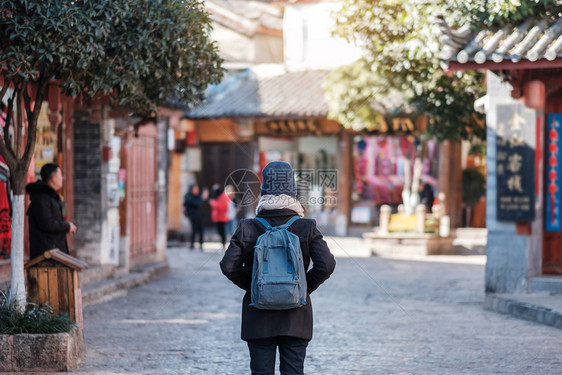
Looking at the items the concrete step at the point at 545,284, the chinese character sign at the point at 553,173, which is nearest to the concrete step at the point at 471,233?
the chinese character sign at the point at 553,173

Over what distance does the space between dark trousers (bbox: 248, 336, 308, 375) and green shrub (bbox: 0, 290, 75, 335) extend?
9.60 ft

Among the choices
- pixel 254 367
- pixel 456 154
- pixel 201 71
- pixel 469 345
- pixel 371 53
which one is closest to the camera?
pixel 254 367

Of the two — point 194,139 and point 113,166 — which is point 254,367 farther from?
point 194,139

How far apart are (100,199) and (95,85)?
5.95 metres

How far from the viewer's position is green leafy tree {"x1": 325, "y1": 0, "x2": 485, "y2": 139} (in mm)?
12672

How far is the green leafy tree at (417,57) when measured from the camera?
12672mm

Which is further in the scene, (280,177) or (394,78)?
(394,78)

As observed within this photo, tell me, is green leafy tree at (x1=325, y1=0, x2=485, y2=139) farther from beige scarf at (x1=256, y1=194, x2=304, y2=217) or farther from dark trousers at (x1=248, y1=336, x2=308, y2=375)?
dark trousers at (x1=248, y1=336, x2=308, y2=375)

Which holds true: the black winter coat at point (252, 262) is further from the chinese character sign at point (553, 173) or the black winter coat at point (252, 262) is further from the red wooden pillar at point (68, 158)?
the red wooden pillar at point (68, 158)

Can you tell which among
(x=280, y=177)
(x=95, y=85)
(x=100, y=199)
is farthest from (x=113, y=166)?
(x=280, y=177)

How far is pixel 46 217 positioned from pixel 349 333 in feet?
11.7

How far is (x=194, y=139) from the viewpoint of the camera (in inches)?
1135

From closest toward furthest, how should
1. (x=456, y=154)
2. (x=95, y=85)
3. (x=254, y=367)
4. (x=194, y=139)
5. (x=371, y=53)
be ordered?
(x=254, y=367) < (x=95, y=85) < (x=371, y=53) < (x=456, y=154) < (x=194, y=139)

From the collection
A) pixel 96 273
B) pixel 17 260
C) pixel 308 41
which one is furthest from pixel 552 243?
pixel 308 41
